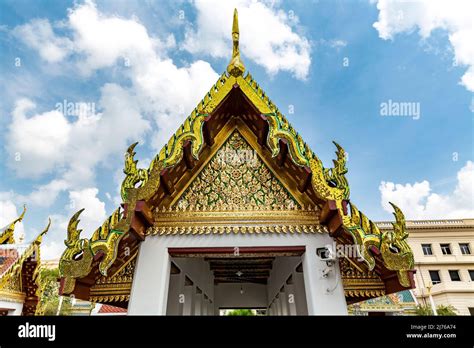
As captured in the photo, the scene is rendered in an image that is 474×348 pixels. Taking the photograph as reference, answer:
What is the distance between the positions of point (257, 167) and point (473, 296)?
85.1 ft

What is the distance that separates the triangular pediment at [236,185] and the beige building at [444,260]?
2228 centimetres

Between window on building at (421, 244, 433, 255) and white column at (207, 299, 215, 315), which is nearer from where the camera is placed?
white column at (207, 299, 215, 315)

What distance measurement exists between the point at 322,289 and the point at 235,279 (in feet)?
22.6

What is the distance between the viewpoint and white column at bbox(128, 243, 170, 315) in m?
3.66

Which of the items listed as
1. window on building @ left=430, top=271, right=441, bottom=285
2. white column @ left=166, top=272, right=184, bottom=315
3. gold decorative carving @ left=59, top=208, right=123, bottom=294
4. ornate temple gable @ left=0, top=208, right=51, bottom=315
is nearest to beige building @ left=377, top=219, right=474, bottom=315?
window on building @ left=430, top=271, right=441, bottom=285

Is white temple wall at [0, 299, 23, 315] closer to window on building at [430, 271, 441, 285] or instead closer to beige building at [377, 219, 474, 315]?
beige building at [377, 219, 474, 315]

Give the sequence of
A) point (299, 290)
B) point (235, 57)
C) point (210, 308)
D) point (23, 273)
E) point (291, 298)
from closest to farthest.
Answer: point (235, 57)
point (299, 290)
point (291, 298)
point (23, 273)
point (210, 308)

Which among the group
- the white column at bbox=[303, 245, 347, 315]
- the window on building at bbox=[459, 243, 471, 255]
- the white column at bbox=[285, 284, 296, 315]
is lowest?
the white column at bbox=[303, 245, 347, 315]

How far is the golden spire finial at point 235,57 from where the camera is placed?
174 inches

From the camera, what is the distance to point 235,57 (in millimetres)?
4512

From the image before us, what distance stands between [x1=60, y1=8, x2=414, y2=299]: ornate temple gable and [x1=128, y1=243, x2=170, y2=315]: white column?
9.7 inches

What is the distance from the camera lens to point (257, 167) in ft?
15.3

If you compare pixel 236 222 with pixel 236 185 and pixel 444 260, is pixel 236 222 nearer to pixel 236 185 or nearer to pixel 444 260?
pixel 236 185

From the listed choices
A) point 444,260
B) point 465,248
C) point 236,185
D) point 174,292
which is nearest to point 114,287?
point 174,292
